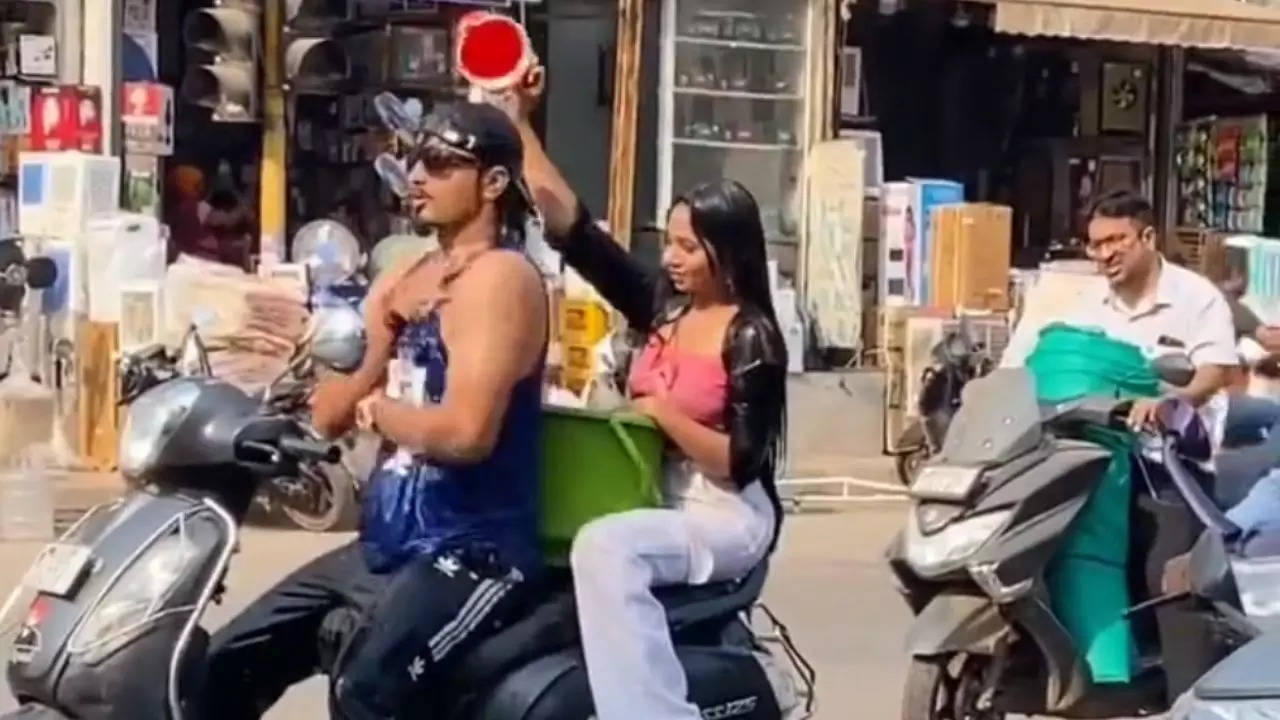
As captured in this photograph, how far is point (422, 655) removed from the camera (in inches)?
188

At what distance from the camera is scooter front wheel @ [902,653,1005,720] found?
22.5 ft

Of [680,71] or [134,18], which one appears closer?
[134,18]

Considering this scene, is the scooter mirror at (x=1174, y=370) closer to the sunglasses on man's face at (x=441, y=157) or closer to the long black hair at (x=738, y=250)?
the long black hair at (x=738, y=250)

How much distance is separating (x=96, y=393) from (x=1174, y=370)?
326 inches

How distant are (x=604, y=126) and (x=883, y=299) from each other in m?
2.25

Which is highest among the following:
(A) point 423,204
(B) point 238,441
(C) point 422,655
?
(A) point 423,204

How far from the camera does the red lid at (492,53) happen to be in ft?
17.7

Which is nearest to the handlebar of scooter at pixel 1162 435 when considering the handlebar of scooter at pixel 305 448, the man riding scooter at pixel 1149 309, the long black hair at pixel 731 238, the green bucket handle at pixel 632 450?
the man riding scooter at pixel 1149 309

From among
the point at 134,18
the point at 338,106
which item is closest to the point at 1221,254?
the point at 338,106

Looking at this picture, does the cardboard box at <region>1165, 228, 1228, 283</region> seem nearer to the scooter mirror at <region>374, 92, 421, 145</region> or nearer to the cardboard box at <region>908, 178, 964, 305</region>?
the cardboard box at <region>908, 178, 964, 305</region>

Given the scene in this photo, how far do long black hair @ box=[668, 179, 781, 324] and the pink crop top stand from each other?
0.16 m

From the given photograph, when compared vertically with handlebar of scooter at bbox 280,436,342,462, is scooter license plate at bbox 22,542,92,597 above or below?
below

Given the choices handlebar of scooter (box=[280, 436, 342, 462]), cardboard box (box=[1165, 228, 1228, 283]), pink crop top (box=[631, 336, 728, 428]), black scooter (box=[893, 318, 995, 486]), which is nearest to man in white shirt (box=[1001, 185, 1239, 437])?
pink crop top (box=[631, 336, 728, 428])

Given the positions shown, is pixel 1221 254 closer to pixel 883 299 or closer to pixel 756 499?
pixel 883 299
